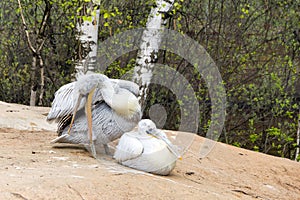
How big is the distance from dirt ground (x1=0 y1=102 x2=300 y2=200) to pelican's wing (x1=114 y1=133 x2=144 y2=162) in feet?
0.41

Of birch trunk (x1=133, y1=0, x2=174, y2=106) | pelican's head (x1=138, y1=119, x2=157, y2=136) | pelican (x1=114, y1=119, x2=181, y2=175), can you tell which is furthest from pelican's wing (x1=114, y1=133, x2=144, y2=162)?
birch trunk (x1=133, y1=0, x2=174, y2=106)

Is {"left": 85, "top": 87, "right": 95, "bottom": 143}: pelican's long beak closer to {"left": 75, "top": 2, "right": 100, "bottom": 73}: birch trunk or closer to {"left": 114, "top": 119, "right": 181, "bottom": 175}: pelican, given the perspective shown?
{"left": 114, "top": 119, "right": 181, "bottom": 175}: pelican

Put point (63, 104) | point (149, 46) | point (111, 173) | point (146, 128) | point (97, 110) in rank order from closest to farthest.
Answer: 1. point (111, 173)
2. point (146, 128)
3. point (97, 110)
4. point (63, 104)
5. point (149, 46)

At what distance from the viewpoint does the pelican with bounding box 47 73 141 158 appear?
4707 mm

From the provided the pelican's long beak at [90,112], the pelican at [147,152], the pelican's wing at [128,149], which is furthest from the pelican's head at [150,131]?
the pelican's long beak at [90,112]

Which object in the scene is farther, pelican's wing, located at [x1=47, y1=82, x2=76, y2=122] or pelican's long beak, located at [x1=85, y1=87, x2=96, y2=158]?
pelican's wing, located at [x1=47, y1=82, x2=76, y2=122]

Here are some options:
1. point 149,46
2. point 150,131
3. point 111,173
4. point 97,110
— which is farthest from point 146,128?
point 149,46

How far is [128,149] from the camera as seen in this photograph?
449 cm

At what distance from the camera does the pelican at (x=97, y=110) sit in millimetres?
4707

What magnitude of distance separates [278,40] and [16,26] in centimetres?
617

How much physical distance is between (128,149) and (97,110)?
63cm

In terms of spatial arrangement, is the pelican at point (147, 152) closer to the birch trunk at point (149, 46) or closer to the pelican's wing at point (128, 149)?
the pelican's wing at point (128, 149)

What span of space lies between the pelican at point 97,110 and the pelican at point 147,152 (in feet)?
0.60

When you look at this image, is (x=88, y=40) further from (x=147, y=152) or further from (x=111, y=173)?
(x=111, y=173)
